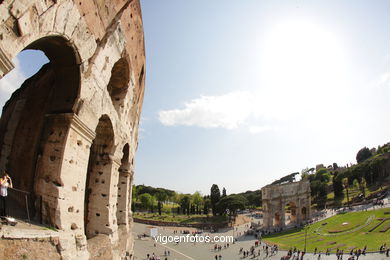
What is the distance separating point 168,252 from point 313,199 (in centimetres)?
4794

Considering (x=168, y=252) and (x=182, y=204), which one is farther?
(x=182, y=204)

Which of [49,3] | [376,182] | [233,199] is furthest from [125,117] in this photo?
[376,182]

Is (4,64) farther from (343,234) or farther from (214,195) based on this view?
(214,195)

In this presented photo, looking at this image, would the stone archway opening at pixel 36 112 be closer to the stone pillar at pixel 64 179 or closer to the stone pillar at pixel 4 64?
the stone pillar at pixel 64 179

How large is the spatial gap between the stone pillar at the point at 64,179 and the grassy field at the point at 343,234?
2452 cm

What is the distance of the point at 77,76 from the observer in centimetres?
720

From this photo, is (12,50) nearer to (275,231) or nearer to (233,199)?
(275,231)

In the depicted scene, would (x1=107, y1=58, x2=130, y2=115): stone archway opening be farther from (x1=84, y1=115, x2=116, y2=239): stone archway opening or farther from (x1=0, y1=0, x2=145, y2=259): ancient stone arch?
(x1=84, y1=115, x2=116, y2=239): stone archway opening

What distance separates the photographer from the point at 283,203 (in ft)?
139

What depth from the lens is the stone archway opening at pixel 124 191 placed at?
13.5m

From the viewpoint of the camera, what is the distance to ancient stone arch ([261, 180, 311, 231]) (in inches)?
1642

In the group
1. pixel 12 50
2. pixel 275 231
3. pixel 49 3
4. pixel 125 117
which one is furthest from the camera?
pixel 275 231

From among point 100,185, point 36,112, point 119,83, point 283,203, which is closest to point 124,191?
point 100,185

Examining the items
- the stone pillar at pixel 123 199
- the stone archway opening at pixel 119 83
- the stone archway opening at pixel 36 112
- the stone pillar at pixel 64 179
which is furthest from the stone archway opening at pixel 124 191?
the stone pillar at pixel 64 179
